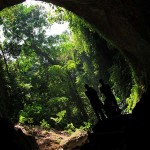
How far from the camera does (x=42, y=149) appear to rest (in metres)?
17.1

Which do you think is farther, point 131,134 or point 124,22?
point 124,22

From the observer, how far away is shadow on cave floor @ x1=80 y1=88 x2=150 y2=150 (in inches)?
197

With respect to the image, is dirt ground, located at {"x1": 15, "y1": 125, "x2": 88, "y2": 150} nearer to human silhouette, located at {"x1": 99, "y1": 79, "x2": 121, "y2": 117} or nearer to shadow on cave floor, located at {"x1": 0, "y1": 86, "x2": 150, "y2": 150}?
shadow on cave floor, located at {"x1": 0, "y1": 86, "x2": 150, "y2": 150}

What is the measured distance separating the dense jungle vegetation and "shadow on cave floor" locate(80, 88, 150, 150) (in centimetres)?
920

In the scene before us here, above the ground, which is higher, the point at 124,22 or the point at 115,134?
the point at 124,22

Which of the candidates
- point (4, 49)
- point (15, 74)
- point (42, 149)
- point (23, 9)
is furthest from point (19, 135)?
point (23, 9)

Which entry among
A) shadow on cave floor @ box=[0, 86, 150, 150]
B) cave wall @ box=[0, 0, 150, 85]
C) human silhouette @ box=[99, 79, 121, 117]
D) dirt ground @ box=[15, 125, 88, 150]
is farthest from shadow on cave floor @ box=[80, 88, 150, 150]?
dirt ground @ box=[15, 125, 88, 150]

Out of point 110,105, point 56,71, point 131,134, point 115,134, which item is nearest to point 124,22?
point 110,105

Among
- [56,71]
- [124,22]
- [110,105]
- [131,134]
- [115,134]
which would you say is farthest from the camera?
[56,71]

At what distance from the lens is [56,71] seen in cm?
3167

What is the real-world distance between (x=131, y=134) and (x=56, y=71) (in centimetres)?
2677

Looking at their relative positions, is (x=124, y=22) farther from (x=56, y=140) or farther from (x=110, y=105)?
(x=56, y=140)

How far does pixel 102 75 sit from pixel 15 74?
9488 millimetres

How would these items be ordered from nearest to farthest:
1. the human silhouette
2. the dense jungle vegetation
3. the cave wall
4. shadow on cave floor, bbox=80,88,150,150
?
shadow on cave floor, bbox=80,88,150,150 → the human silhouette → the cave wall → the dense jungle vegetation
